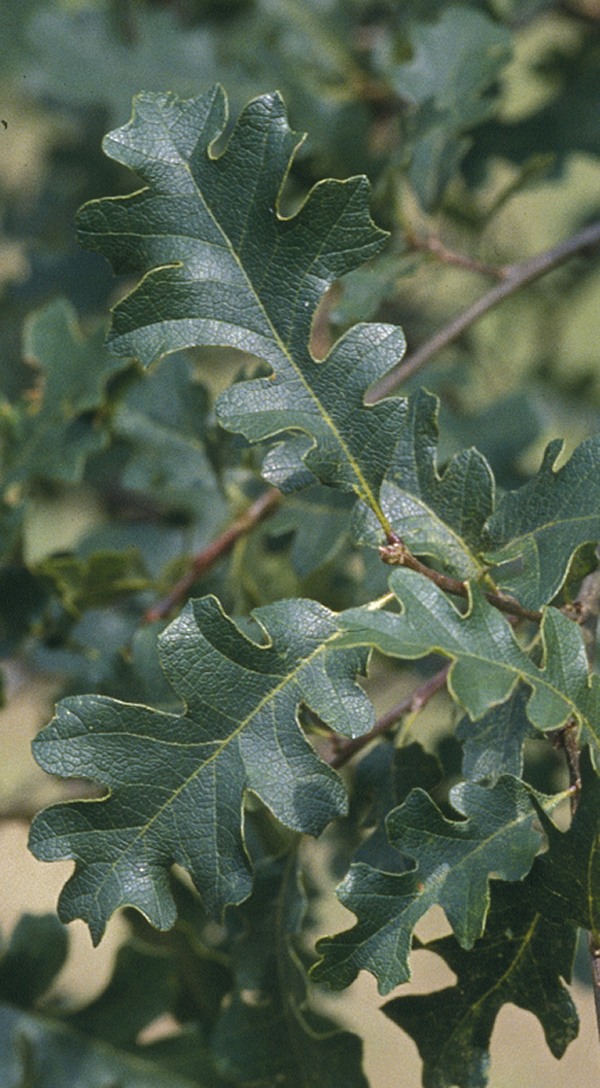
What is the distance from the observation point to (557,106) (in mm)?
1697

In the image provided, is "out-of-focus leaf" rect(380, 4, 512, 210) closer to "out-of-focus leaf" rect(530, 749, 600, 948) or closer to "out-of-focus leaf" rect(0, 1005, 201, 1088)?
"out-of-focus leaf" rect(530, 749, 600, 948)

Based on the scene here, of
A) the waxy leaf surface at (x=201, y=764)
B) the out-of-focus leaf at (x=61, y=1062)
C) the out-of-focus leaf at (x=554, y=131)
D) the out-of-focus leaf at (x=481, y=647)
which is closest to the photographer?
the out-of-focus leaf at (x=481, y=647)

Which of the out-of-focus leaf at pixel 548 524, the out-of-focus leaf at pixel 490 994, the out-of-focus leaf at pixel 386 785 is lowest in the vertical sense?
the out-of-focus leaf at pixel 490 994

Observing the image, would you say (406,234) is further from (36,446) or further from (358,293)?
(36,446)

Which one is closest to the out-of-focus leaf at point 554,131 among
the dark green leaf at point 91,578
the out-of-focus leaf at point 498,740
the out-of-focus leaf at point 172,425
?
the out-of-focus leaf at point 172,425

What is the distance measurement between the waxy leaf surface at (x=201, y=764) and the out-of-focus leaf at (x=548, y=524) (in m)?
0.13

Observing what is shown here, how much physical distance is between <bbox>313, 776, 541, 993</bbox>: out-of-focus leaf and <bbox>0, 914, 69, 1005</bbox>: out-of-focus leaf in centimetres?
67

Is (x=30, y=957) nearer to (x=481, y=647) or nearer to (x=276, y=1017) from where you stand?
(x=276, y=1017)

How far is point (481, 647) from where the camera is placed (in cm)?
64

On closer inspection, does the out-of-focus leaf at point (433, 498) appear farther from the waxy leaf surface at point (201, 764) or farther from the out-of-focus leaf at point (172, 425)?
the out-of-focus leaf at point (172, 425)

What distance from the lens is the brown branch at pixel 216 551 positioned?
3.83 ft

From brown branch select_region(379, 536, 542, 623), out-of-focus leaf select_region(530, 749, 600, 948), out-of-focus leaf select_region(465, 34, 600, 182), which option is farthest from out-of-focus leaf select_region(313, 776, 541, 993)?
out-of-focus leaf select_region(465, 34, 600, 182)

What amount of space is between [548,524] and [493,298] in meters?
0.54

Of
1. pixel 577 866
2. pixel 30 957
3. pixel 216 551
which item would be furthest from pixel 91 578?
pixel 577 866
